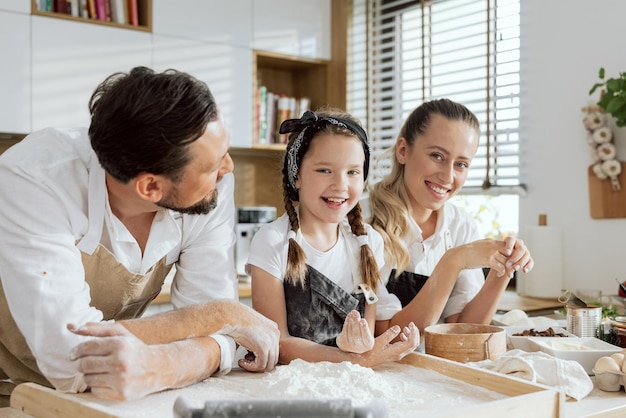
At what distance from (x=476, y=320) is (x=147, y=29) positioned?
2.26 meters

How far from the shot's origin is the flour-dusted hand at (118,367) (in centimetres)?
102

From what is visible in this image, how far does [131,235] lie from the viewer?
4.51 ft

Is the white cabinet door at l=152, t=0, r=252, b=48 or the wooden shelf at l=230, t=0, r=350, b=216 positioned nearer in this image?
the white cabinet door at l=152, t=0, r=252, b=48

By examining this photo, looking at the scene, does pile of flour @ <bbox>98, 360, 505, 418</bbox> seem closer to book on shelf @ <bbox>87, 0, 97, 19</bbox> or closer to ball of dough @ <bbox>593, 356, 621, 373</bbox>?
ball of dough @ <bbox>593, 356, 621, 373</bbox>

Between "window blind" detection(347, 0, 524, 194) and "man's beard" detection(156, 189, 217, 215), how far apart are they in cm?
148

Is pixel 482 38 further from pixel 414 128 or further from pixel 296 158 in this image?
pixel 296 158

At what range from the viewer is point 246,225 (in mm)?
3727

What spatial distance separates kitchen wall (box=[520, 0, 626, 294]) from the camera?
283 cm

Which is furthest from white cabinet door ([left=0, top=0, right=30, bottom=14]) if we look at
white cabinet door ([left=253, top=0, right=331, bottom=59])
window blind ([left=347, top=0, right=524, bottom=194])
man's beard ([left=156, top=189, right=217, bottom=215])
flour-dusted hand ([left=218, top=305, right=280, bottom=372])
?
flour-dusted hand ([left=218, top=305, right=280, bottom=372])

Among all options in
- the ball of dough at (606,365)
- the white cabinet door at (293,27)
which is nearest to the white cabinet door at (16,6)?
the white cabinet door at (293,27)

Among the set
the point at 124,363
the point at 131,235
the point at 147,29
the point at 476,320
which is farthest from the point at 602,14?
the point at 124,363

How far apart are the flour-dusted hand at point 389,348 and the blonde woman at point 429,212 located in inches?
15.6

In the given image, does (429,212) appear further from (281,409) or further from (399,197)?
(281,409)

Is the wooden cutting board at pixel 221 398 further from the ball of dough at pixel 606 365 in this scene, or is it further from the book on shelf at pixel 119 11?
the book on shelf at pixel 119 11
